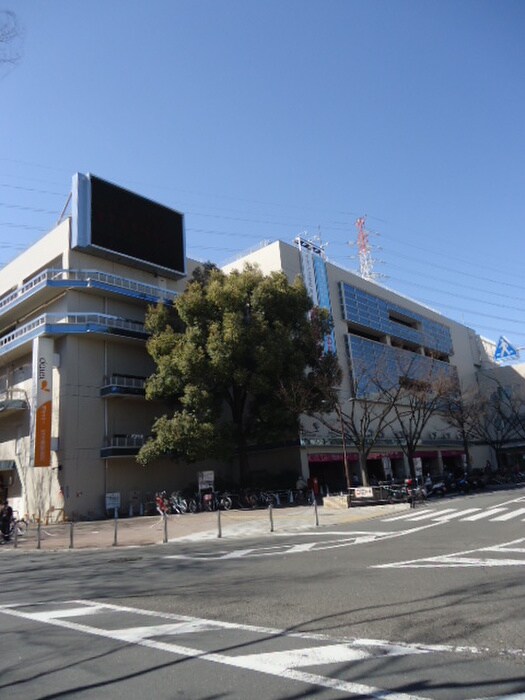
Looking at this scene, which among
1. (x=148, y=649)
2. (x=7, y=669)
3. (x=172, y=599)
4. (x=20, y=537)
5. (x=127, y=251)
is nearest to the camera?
(x=7, y=669)

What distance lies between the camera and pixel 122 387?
34.7 m

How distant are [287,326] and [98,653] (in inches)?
1118

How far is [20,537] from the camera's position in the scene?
2409cm

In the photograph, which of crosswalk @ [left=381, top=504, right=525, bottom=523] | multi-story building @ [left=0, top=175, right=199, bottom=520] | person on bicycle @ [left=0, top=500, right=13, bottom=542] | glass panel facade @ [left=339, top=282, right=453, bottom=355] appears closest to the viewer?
crosswalk @ [left=381, top=504, right=525, bottom=523]

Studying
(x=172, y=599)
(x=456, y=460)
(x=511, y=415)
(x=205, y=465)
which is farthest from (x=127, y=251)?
(x=511, y=415)

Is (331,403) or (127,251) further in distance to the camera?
(127,251)

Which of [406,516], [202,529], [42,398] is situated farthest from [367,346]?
[202,529]

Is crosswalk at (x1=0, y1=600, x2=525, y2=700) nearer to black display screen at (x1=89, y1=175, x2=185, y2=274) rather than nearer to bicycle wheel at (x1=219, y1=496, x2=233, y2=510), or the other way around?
bicycle wheel at (x1=219, y1=496, x2=233, y2=510)

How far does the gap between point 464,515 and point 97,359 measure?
2474cm

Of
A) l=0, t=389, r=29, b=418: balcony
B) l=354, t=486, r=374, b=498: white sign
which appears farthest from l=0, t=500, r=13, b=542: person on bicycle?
l=354, t=486, r=374, b=498: white sign

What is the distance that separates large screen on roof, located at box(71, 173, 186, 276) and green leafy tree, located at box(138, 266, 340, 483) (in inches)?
222

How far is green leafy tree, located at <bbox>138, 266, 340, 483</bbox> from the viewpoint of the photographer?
3114 cm

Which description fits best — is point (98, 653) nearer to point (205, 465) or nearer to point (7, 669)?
point (7, 669)

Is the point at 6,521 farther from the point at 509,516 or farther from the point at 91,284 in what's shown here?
the point at 509,516
